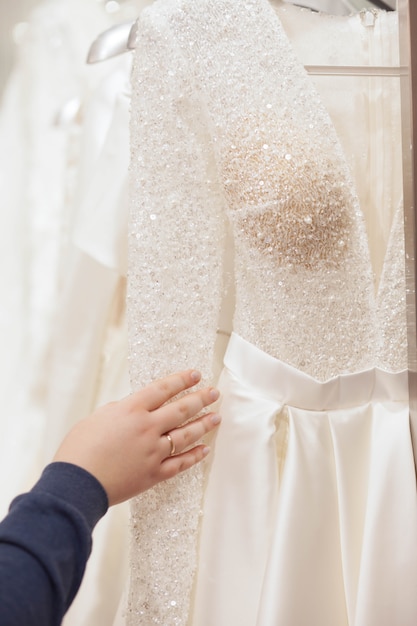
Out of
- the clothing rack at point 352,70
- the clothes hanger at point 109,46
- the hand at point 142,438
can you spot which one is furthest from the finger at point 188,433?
the clothes hanger at point 109,46

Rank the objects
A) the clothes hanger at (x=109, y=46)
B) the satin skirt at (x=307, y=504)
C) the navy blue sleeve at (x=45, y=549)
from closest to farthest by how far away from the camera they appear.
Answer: the navy blue sleeve at (x=45, y=549), the satin skirt at (x=307, y=504), the clothes hanger at (x=109, y=46)

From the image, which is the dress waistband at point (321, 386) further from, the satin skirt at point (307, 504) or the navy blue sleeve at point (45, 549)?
the navy blue sleeve at point (45, 549)

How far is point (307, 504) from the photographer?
0.49m

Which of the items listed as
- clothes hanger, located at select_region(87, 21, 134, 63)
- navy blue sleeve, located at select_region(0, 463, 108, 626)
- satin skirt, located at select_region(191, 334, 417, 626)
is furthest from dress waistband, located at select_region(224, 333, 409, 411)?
clothes hanger, located at select_region(87, 21, 134, 63)

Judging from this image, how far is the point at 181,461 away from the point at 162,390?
6 centimetres

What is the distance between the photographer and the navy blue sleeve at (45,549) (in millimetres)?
362

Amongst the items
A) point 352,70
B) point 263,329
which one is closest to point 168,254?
point 263,329

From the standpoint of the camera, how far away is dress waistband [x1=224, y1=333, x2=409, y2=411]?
50cm

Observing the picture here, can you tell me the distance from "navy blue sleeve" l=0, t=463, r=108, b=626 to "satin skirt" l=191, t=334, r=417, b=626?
0.12 meters

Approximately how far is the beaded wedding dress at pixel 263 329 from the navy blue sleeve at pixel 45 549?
10 centimetres

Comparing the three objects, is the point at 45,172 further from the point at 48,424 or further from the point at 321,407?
the point at 321,407

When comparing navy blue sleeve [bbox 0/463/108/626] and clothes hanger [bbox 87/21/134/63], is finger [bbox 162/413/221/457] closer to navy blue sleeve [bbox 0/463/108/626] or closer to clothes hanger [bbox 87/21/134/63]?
navy blue sleeve [bbox 0/463/108/626]

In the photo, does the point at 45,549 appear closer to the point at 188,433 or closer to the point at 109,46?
the point at 188,433

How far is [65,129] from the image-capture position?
0.86 meters
